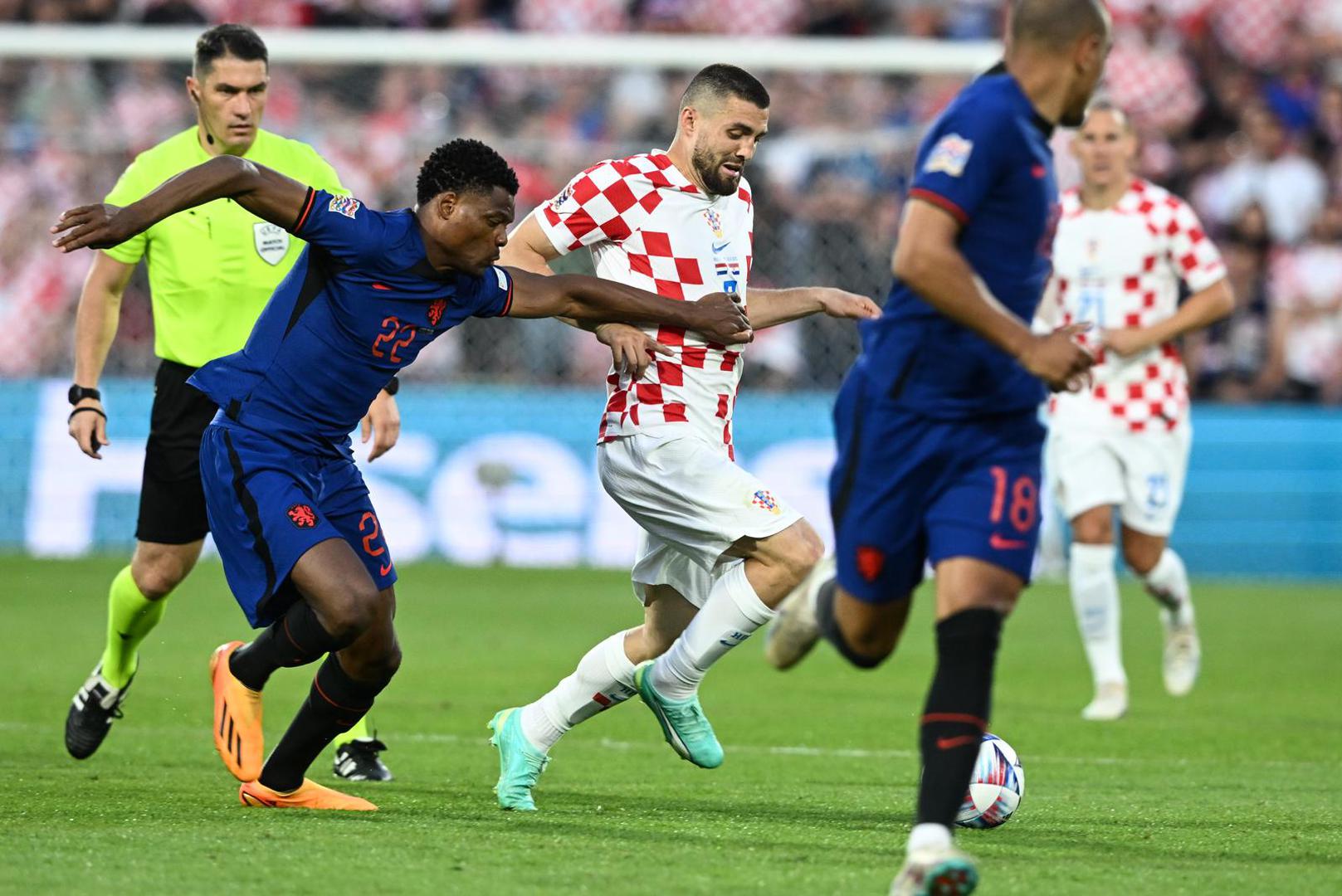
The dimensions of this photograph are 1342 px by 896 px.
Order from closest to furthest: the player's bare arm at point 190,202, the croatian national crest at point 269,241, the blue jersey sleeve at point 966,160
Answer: the blue jersey sleeve at point 966,160 < the player's bare arm at point 190,202 < the croatian national crest at point 269,241

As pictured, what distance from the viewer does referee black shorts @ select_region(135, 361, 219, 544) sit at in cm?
752

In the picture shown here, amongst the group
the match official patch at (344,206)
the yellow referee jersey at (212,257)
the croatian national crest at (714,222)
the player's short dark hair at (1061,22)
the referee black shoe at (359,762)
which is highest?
the player's short dark hair at (1061,22)

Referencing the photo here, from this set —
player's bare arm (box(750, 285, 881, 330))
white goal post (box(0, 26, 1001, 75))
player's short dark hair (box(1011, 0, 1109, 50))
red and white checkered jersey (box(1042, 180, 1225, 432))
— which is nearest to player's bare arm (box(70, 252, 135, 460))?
player's bare arm (box(750, 285, 881, 330))

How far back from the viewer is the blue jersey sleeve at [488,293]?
20.0 feet

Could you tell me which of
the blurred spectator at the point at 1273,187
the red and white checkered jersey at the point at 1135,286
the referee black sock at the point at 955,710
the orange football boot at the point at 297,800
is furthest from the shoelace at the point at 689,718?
the blurred spectator at the point at 1273,187

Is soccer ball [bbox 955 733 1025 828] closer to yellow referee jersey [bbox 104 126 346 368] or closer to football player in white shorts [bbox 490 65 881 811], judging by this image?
football player in white shorts [bbox 490 65 881 811]

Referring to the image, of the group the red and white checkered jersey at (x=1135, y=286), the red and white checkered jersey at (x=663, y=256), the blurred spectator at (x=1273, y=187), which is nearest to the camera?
the red and white checkered jersey at (x=663, y=256)

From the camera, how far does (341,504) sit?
6156mm

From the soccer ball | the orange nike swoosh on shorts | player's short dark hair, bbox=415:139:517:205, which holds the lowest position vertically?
the orange nike swoosh on shorts

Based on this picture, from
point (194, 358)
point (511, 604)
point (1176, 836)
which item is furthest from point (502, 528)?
point (1176, 836)

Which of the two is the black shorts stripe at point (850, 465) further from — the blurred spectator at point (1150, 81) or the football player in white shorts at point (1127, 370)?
the blurred spectator at point (1150, 81)

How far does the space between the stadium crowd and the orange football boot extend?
31.8 ft

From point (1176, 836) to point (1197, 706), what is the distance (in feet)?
14.4

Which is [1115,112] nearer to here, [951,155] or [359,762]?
[359,762]
